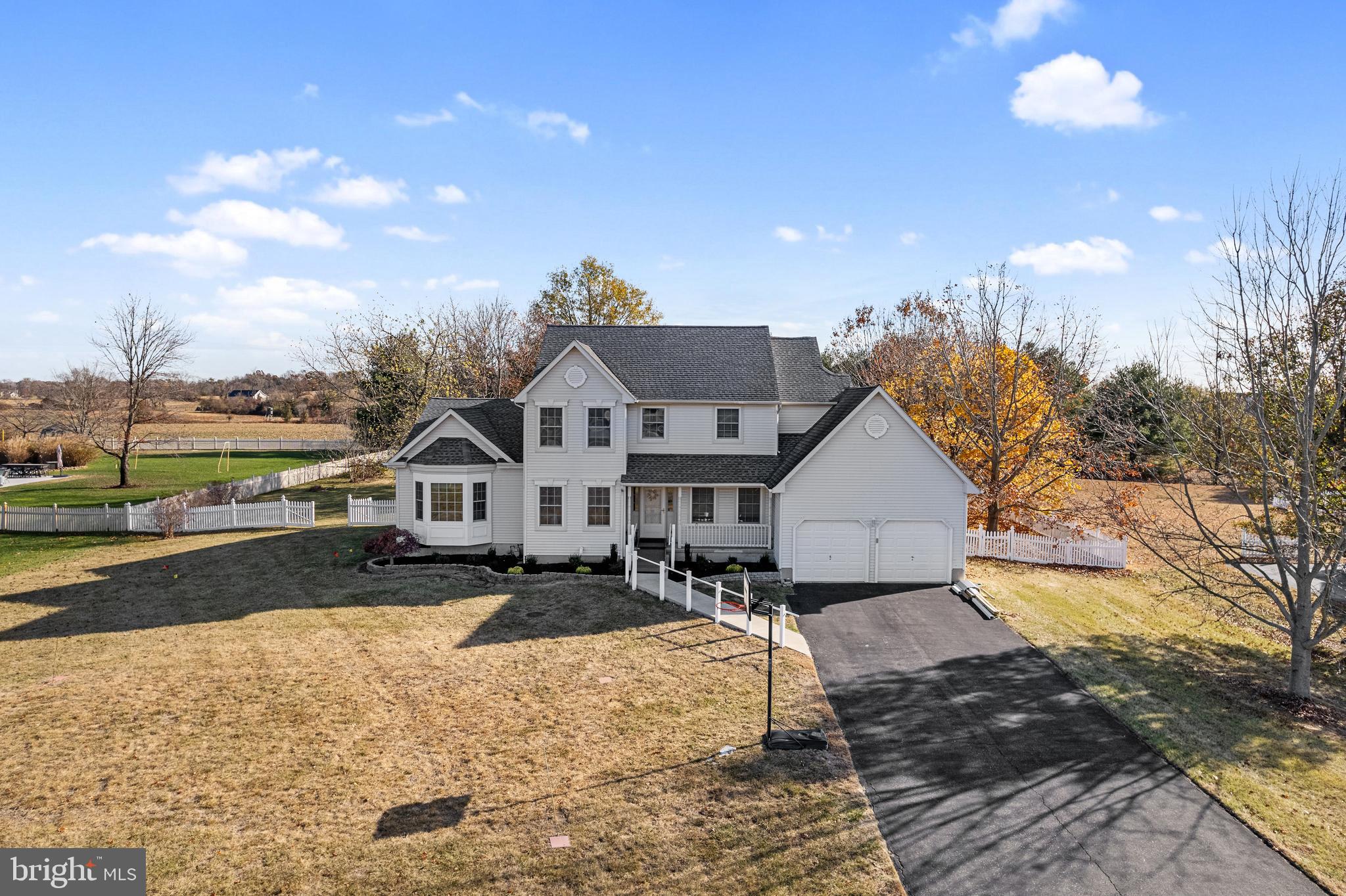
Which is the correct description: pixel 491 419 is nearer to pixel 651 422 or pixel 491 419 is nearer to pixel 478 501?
pixel 478 501

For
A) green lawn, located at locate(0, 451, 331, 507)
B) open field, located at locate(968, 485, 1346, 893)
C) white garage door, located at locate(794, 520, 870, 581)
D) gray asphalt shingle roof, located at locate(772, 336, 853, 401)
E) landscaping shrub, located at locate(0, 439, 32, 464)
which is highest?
gray asphalt shingle roof, located at locate(772, 336, 853, 401)

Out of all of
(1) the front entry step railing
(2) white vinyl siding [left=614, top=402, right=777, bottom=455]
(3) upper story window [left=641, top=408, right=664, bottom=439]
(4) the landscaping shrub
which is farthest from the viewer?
(4) the landscaping shrub

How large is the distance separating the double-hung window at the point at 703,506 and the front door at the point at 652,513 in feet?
4.34

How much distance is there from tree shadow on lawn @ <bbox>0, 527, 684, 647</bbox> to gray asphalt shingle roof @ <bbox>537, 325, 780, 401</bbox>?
823cm

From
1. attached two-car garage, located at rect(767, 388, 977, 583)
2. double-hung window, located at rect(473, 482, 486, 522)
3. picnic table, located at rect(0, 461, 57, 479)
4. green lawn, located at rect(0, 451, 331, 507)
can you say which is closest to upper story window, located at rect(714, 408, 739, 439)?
attached two-car garage, located at rect(767, 388, 977, 583)

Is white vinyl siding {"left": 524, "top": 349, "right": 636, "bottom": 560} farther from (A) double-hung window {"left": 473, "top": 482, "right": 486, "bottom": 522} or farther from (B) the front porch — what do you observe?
(A) double-hung window {"left": 473, "top": 482, "right": 486, "bottom": 522}

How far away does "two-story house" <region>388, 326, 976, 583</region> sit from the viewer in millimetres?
22750

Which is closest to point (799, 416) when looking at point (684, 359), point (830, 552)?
point (684, 359)

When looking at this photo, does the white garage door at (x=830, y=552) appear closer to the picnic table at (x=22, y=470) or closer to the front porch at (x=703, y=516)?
the front porch at (x=703, y=516)

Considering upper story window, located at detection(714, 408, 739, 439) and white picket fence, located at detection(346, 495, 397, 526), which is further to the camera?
white picket fence, located at detection(346, 495, 397, 526)

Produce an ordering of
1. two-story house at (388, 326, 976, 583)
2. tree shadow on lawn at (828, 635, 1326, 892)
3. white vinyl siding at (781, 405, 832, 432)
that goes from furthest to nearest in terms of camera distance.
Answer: white vinyl siding at (781, 405, 832, 432), two-story house at (388, 326, 976, 583), tree shadow on lawn at (828, 635, 1326, 892)

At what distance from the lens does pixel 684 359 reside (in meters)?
27.7

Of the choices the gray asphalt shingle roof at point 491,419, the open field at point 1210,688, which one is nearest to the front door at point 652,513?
the gray asphalt shingle roof at point 491,419

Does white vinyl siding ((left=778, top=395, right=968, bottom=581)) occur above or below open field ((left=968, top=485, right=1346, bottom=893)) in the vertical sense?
above
